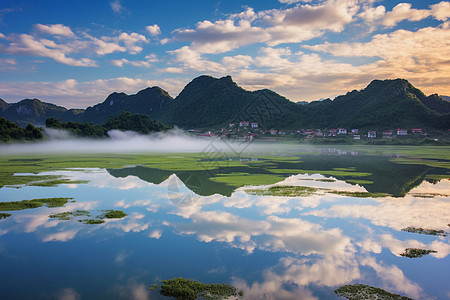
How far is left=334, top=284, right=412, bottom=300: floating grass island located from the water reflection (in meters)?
0.28

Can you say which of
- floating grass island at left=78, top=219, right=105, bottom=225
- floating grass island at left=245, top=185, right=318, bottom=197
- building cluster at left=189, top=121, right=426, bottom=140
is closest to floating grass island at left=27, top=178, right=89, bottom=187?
floating grass island at left=78, top=219, right=105, bottom=225

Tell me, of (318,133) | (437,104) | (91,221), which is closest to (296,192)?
(91,221)

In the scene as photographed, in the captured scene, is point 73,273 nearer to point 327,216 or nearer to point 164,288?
point 164,288

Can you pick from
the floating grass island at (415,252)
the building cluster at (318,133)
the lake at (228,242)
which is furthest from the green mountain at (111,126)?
the floating grass island at (415,252)

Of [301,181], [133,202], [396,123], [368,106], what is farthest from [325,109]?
[133,202]

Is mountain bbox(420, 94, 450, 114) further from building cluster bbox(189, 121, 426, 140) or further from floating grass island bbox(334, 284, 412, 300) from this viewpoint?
floating grass island bbox(334, 284, 412, 300)

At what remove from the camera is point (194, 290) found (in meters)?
8.04

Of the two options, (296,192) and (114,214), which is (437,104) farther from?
(114,214)

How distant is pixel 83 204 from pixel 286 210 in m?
11.9

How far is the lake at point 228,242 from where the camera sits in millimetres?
8477

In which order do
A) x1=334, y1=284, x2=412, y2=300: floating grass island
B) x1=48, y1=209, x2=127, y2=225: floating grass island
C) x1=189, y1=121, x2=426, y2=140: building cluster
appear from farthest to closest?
x1=189, y1=121, x2=426, y2=140: building cluster → x1=48, y1=209, x2=127, y2=225: floating grass island → x1=334, y1=284, x2=412, y2=300: floating grass island

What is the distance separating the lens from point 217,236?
12203 mm

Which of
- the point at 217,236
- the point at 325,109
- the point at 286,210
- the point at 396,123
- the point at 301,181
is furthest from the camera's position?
the point at 325,109

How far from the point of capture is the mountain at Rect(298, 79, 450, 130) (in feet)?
444
